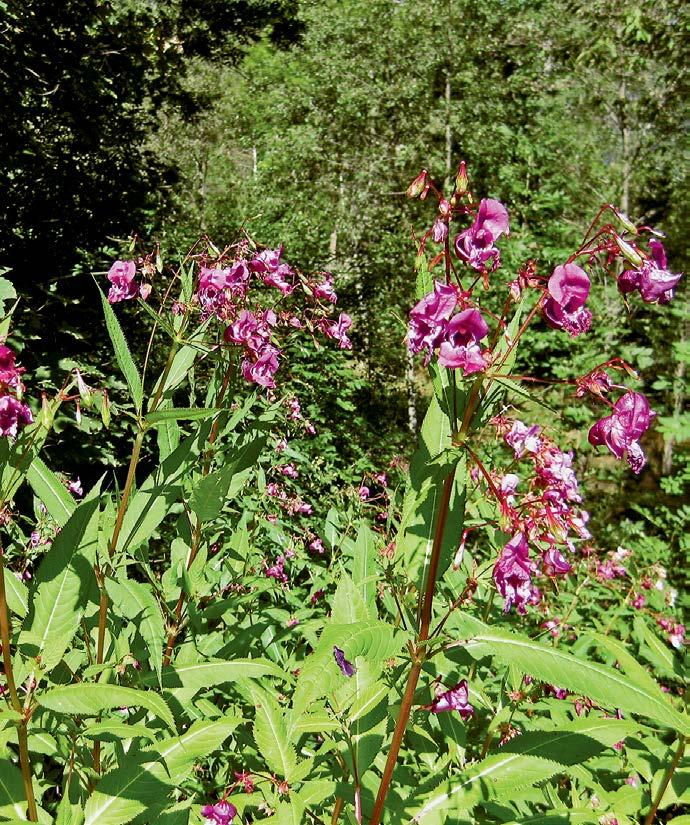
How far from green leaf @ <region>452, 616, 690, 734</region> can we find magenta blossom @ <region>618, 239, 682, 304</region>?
65 cm

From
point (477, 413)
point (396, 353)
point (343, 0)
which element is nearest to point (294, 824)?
point (477, 413)

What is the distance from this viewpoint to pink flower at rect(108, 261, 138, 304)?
2.00 m

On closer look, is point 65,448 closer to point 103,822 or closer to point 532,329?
point 103,822

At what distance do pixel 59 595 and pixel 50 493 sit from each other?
0.35 meters

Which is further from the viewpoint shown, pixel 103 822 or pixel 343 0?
pixel 343 0

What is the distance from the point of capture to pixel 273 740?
1358mm

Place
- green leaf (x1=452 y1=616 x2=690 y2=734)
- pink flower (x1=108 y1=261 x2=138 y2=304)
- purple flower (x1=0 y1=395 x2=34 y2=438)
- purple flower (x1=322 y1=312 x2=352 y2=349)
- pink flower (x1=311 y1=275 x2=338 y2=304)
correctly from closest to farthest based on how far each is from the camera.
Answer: green leaf (x1=452 y1=616 x2=690 y2=734) < purple flower (x1=0 y1=395 x2=34 y2=438) < pink flower (x1=108 y1=261 x2=138 y2=304) < pink flower (x1=311 y1=275 x2=338 y2=304) < purple flower (x1=322 y1=312 x2=352 y2=349)

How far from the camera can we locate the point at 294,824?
118 cm

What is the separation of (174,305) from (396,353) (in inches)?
304

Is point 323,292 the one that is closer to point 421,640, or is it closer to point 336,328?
point 336,328

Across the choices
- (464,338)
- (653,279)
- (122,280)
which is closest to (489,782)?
(464,338)

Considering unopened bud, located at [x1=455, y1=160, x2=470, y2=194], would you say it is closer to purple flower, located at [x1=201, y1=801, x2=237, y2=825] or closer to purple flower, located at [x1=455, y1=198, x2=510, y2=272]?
purple flower, located at [x1=455, y1=198, x2=510, y2=272]

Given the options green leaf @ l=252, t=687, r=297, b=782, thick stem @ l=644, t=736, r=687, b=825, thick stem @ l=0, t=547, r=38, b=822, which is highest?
thick stem @ l=0, t=547, r=38, b=822

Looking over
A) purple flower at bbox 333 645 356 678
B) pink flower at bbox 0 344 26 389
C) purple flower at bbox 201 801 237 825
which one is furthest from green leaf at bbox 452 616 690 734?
pink flower at bbox 0 344 26 389
